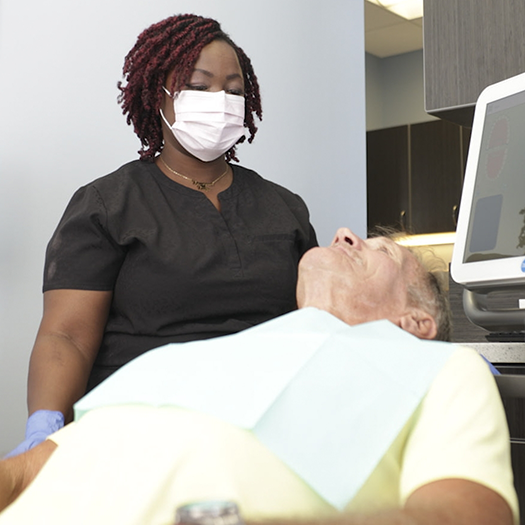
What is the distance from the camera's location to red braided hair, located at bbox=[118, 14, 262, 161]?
1705 mm

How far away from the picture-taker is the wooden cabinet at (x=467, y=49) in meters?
1.97

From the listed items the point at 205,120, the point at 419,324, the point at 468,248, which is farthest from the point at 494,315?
the point at 205,120

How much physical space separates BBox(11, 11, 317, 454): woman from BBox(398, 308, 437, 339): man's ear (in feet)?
1.58

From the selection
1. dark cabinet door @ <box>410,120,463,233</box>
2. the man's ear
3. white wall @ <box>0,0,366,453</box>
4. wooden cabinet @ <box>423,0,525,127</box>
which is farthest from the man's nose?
dark cabinet door @ <box>410,120,463,233</box>

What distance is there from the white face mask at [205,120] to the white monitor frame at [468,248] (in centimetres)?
60

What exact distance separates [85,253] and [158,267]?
15 cm

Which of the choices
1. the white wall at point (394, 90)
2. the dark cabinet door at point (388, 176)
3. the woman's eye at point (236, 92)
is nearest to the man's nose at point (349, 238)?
the woman's eye at point (236, 92)

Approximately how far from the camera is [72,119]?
2195 mm

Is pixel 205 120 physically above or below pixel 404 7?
below

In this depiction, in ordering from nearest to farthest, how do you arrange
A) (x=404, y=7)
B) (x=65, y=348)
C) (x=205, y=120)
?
(x=65, y=348) < (x=205, y=120) < (x=404, y=7)

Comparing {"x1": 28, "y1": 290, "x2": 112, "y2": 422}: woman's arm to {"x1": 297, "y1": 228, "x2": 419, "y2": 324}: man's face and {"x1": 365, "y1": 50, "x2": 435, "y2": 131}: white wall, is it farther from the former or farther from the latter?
{"x1": 365, "y1": 50, "x2": 435, "y2": 131}: white wall

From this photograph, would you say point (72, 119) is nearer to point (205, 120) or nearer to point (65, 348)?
point (205, 120)

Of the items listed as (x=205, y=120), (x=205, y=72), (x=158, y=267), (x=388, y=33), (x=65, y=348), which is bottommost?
(x=65, y=348)

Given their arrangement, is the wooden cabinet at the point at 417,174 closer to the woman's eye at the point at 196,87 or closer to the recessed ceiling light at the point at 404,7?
the recessed ceiling light at the point at 404,7
